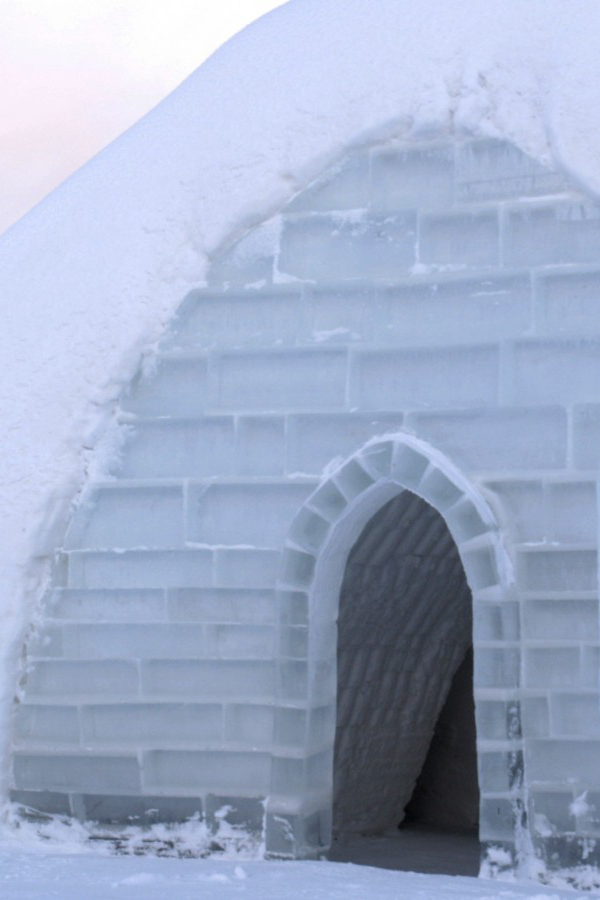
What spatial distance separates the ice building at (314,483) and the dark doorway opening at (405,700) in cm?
105

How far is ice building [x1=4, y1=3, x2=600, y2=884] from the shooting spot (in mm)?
4699

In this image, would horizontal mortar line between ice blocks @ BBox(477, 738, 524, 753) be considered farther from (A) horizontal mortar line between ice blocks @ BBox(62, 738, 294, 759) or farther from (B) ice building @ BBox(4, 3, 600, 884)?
(A) horizontal mortar line between ice blocks @ BBox(62, 738, 294, 759)

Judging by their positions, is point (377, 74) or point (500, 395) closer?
point (500, 395)

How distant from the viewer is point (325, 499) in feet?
16.3

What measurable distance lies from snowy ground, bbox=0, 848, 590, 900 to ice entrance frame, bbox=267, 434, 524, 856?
24cm

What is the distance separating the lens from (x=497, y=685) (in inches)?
185

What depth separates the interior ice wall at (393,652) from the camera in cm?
624

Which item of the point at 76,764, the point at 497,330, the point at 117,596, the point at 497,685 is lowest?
the point at 76,764

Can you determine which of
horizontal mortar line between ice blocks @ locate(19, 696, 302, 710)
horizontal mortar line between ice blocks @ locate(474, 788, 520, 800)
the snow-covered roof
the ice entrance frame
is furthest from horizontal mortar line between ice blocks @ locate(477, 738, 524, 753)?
the snow-covered roof

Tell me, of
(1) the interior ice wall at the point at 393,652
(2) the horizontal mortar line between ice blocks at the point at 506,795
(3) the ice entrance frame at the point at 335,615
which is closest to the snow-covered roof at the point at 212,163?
(3) the ice entrance frame at the point at 335,615

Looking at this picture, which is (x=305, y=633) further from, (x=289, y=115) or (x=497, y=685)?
(x=289, y=115)

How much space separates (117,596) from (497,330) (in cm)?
188

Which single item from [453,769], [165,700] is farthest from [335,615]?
[453,769]

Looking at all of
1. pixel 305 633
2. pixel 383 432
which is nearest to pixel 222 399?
pixel 383 432
